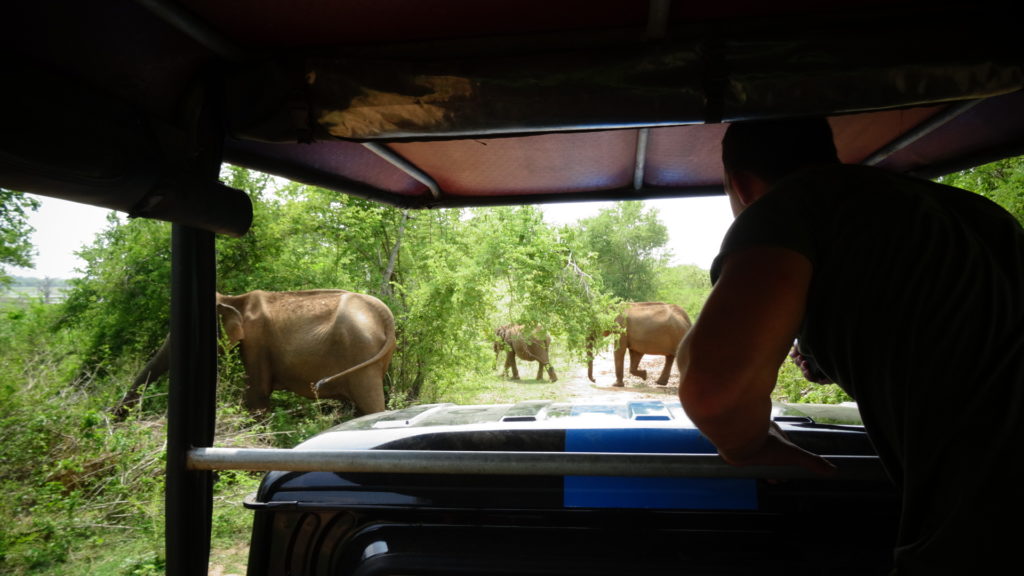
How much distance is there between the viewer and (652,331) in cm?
1708

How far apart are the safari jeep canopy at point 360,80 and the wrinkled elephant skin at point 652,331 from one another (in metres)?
15.3

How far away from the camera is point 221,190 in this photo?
1.73 meters

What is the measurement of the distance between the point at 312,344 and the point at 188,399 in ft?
27.2

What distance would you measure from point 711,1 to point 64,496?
22.3 ft

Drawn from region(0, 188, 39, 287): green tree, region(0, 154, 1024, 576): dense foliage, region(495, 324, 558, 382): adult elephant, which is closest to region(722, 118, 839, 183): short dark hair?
region(0, 154, 1024, 576): dense foliage

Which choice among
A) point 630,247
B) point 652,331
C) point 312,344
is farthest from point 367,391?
point 630,247

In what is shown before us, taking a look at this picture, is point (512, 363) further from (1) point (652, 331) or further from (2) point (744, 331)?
(2) point (744, 331)

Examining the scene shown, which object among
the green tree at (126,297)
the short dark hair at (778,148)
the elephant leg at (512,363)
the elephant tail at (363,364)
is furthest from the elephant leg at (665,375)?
the short dark hair at (778,148)

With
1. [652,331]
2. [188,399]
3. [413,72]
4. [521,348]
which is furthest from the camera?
[652,331]

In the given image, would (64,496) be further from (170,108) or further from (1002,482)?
(1002,482)

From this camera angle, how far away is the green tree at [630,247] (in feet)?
122

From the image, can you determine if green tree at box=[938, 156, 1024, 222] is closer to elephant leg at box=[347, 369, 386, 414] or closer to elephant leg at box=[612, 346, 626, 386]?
elephant leg at box=[347, 369, 386, 414]

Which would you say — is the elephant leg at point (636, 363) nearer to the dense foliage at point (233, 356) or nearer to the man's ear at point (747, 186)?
the dense foliage at point (233, 356)

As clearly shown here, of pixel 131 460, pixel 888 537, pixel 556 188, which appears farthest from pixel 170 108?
pixel 131 460
